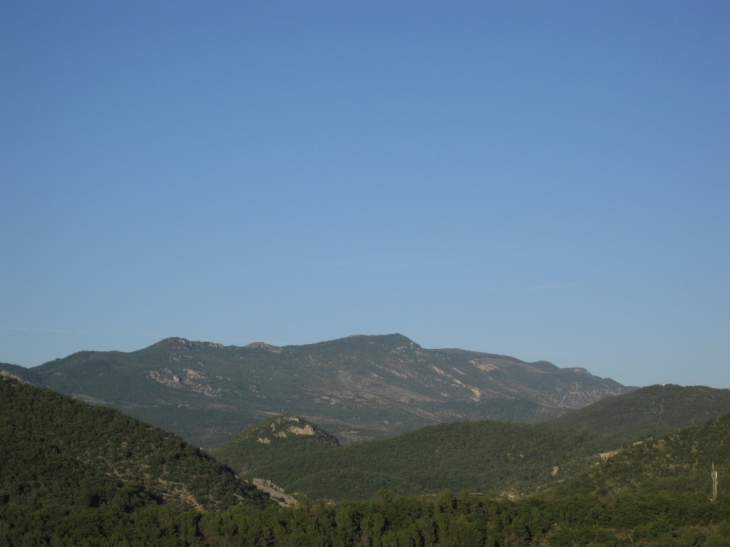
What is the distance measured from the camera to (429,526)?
89688mm

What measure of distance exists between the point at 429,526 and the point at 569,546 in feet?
40.2

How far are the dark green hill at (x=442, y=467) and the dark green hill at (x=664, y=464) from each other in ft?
63.4

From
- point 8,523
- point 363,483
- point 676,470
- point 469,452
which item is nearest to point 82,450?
point 8,523

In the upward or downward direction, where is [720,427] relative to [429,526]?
upward

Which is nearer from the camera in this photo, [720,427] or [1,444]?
[1,444]

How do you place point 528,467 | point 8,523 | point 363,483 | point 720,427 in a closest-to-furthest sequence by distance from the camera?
point 8,523 < point 720,427 < point 363,483 < point 528,467

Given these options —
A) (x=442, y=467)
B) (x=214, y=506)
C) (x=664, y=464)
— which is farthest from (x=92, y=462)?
(x=442, y=467)

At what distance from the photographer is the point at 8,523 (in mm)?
85625

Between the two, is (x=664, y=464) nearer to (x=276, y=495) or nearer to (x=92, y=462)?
(x=276, y=495)

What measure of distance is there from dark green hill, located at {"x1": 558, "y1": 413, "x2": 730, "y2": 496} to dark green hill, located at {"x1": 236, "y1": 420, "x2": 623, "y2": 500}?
19323 mm

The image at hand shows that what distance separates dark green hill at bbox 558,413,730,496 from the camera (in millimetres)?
118188

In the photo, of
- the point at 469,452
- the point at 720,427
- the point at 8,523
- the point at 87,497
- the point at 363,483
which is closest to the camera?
the point at 8,523

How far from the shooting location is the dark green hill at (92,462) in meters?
99.2

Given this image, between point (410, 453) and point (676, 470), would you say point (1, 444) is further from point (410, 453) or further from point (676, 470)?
point (410, 453)
